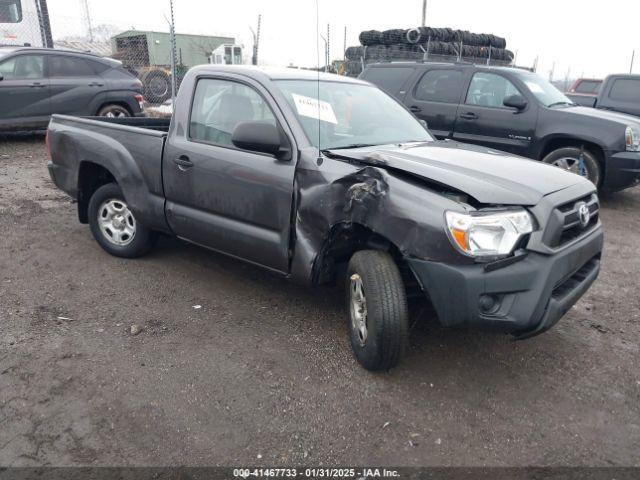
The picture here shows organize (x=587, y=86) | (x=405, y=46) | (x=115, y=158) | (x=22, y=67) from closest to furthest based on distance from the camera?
(x=115, y=158) < (x=22, y=67) < (x=405, y=46) < (x=587, y=86)

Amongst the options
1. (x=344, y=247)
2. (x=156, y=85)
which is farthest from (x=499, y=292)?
(x=156, y=85)

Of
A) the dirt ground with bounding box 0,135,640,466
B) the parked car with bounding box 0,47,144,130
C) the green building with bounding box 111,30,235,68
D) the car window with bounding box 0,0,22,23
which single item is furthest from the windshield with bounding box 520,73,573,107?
the green building with bounding box 111,30,235,68

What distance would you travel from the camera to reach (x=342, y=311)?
12.9 ft

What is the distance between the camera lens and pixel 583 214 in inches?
120

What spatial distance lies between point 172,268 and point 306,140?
198cm

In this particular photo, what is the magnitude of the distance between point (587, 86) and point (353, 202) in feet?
53.7

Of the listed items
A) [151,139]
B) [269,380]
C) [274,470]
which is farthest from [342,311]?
[151,139]

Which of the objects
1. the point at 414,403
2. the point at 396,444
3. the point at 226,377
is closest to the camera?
the point at 396,444

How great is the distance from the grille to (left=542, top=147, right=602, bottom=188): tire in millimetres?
4427

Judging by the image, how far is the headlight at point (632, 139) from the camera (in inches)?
273

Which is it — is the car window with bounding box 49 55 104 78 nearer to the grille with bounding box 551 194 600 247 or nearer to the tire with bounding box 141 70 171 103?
the tire with bounding box 141 70 171 103

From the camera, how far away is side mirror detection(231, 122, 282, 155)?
3.23 meters

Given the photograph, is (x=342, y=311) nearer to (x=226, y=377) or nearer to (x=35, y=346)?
(x=226, y=377)

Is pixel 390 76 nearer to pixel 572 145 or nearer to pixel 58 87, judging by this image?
pixel 572 145
